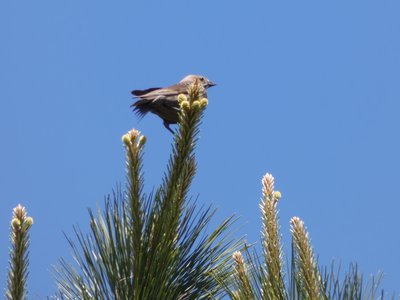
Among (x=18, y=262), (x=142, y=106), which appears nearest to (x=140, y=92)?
(x=142, y=106)

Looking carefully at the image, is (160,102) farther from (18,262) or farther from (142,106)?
(18,262)

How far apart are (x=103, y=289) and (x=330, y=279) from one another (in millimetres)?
873

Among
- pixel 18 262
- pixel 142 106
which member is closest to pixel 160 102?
pixel 142 106

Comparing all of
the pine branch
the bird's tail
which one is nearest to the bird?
the bird's tail

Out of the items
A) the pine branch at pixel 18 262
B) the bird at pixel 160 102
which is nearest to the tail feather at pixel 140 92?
the bird at pixel 160 102

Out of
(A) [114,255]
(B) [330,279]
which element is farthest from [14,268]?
(B) [330,279]

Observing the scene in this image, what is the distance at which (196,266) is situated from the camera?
2.64 meters

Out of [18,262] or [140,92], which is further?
[140,92]

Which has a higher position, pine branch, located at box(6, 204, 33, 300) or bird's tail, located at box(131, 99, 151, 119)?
bird's tail, located at box(131, 99, 151, 119)

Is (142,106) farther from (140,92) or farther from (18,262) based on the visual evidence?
(18,262)

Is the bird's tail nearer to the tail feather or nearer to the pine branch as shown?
the tail feather

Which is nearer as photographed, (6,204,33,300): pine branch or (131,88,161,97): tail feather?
(6,204,33,300): pine branch

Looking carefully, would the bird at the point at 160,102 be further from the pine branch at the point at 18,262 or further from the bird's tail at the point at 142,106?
the pine branch at the point at 18,262

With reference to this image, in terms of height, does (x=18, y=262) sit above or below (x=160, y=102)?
below
